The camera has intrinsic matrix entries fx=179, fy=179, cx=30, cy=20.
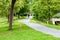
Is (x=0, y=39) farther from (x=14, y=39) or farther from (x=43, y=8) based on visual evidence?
(x=43, y=8)

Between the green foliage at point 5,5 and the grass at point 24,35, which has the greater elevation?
the green foliage at point 5,5

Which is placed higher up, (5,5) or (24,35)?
(5,5)

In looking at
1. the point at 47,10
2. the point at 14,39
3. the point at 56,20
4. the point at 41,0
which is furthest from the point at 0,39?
the point at 56,20

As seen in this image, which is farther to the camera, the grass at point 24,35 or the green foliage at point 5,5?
the green foliage at point 5,5

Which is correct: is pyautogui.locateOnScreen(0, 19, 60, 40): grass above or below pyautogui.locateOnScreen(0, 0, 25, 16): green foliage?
below

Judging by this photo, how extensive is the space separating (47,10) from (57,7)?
8.62ft

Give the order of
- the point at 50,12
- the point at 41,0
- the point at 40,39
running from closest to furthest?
the point at 40,39
the point at 41,0
the point at 50,12

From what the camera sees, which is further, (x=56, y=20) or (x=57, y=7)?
(x=56, y=20)

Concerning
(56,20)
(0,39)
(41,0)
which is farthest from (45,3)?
(56,20)

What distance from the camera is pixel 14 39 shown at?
14188 millimetres

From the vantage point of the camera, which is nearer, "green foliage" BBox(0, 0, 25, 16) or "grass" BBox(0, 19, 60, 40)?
"grass" BBox(0, 19, 60, 40)

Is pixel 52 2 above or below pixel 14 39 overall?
above

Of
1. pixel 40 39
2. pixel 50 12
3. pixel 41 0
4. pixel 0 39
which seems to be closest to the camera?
pixel 40 39

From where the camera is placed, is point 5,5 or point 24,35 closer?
point 24,35
